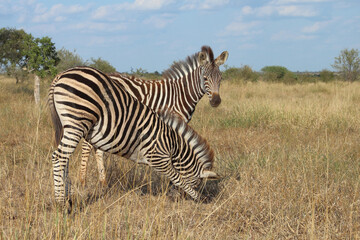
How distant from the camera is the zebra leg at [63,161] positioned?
11.2ft

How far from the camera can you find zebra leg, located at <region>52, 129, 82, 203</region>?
3424 mm

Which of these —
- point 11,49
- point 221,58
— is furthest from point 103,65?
point 221,58

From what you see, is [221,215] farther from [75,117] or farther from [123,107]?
[75,117]

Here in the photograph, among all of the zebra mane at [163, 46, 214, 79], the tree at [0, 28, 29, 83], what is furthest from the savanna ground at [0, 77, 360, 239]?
the tree at [0, 28, 29, 83]

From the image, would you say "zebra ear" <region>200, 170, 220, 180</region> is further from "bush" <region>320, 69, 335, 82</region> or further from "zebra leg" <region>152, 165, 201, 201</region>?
"bush" <region>320, 69, 335, 82</region>

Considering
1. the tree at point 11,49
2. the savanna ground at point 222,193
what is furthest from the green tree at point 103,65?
the savanna ground at point 222,193

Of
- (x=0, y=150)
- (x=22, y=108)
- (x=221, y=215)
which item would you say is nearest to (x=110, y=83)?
(x=221, y=215)

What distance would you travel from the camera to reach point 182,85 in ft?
17.8

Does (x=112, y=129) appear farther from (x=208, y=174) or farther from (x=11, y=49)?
(x=11, y=49)

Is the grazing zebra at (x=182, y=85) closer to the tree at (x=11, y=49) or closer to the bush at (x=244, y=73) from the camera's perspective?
the tree at (x=11, y=49)

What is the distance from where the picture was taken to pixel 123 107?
364 cm

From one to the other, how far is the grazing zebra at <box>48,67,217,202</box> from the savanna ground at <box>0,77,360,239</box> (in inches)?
10.3

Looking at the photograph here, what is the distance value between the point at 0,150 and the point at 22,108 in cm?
447

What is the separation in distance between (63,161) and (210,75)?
2.68m
